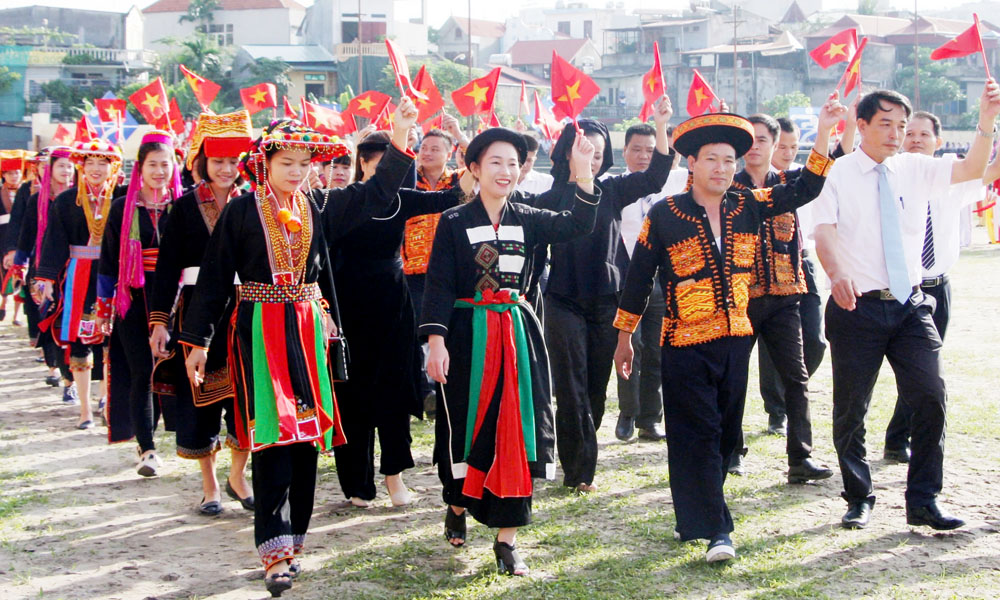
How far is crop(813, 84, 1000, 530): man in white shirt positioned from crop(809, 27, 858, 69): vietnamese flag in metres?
2.45

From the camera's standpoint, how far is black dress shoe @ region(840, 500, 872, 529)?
18.0 ft

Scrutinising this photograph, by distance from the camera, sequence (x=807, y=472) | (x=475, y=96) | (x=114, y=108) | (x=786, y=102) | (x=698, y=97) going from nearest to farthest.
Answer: (x=807, y=472) → (x=698, y=97) → (x=475, y=96) → (x=114, y=108) → (x=786, y=102)

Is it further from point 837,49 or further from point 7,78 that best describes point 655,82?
point 7,78

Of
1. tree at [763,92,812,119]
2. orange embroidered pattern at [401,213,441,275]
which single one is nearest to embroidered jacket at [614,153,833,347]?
orange embroidered pattern at [401,213,441,275]

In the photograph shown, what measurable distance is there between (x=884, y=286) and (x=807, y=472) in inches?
54.0

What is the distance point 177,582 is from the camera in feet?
16.1

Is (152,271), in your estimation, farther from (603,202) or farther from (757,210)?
(757,210)

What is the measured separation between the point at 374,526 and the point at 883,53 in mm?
62749

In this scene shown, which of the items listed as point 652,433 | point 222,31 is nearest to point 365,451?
point 652,433

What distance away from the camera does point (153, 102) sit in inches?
486

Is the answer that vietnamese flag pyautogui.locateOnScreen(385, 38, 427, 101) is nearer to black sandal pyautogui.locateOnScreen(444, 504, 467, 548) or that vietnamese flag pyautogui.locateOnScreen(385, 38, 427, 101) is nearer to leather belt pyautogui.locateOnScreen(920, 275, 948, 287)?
black sandal pyautogui.locateOnScreen(444, 504, 467, 548)

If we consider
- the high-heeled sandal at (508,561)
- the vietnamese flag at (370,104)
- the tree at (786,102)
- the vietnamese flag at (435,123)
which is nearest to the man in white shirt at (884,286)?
the high-heeled sandal at (508,561)

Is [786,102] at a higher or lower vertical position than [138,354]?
higher

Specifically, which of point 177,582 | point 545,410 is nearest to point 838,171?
point 545,410
